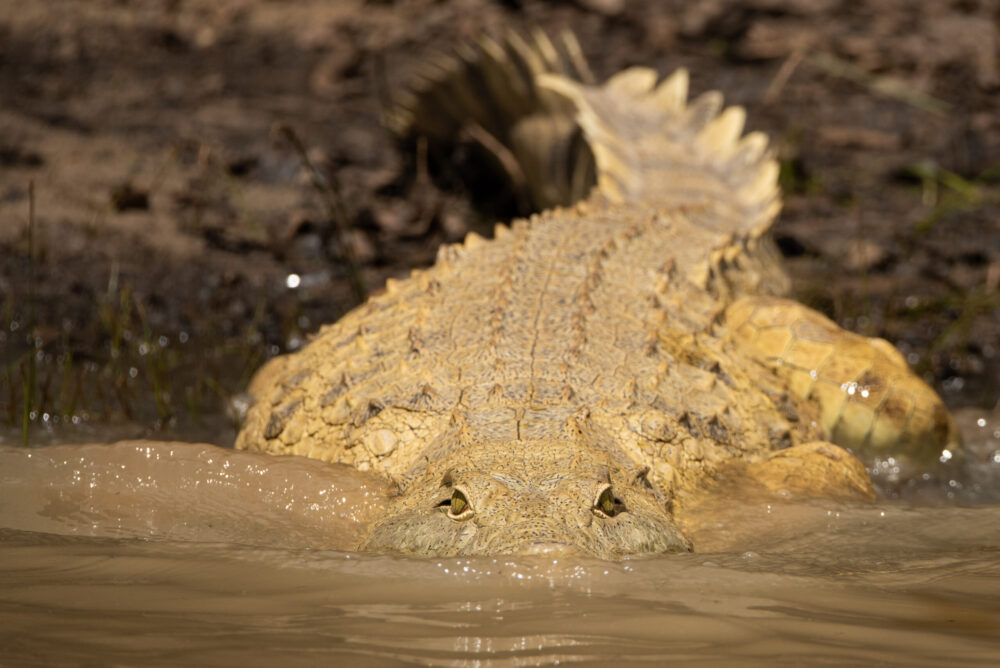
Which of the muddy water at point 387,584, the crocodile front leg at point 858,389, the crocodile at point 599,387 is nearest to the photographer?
the muddy water at point 387,584

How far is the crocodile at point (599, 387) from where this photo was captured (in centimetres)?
274

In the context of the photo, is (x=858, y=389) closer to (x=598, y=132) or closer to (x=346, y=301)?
(x=598, y=132)

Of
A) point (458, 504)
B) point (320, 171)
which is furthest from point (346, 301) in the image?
point (458, 504)

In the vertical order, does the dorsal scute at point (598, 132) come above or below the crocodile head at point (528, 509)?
above

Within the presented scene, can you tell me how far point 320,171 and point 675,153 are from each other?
8.52ft

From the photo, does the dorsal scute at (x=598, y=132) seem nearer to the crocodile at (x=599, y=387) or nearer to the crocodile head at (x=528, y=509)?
the crocodile at (x=599, y=387)

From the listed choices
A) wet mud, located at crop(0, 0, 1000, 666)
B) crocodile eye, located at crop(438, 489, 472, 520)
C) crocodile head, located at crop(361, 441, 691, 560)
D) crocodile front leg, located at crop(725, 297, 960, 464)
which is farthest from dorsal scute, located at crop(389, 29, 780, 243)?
crocodile eye, located at crop(438, 489, 472, 520)

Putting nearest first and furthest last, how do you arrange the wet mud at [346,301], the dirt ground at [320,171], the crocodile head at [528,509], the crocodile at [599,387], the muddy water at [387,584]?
the muddy water at [387,584]
the wet mud at [346,301]
the crocodile head at [528,509]
the crocodile at [599,387]
the dirt ground at [320,171]

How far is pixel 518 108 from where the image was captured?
604cm

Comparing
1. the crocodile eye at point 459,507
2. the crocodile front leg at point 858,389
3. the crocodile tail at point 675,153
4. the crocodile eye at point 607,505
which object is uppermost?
the crocodile tail at point 675,153

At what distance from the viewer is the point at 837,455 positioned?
3.54 meters

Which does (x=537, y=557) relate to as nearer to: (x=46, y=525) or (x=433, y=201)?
(x=46, y=525)

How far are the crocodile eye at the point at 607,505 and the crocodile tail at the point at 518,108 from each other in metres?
2.96

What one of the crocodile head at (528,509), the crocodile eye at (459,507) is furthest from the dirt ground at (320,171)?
the crocodile eye at (459,507)
